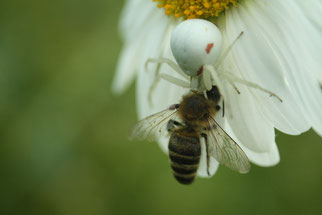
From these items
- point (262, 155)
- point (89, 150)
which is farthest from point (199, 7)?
point (89, 150)

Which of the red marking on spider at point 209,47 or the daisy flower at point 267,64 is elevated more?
the red marking on spider at point 209,47

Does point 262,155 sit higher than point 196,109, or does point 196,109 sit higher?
point 196,109

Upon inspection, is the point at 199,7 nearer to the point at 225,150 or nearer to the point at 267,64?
the point at 267,64

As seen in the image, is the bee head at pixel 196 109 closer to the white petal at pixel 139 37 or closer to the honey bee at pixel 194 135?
the honey bee at pixel 194 135

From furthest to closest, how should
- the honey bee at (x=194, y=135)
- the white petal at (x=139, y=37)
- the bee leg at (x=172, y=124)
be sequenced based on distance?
the white petal at (x=139, y=37)
the bee leg at (x=172, y=124)
the honey bee at (x=194, y=135)

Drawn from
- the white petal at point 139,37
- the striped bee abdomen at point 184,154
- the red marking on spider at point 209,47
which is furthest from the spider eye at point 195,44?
the white petal at point 139,37

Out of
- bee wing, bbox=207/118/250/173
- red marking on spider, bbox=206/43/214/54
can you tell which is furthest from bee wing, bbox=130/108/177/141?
red marking on spider, bbox=206/43/214/54

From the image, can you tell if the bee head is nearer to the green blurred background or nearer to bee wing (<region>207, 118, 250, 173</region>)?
bee wing (<region>207, 118, 250, 173</region>)
